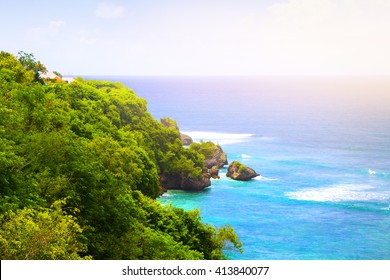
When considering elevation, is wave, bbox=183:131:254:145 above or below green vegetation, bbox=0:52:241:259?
below

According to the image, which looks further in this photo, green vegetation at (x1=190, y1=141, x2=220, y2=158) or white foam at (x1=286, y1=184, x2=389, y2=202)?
green vegetation at (x1=190, y1=141, x2=220, y2=158)

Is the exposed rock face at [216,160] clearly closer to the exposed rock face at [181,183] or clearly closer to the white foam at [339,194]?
the exposed rock face at [181,183]

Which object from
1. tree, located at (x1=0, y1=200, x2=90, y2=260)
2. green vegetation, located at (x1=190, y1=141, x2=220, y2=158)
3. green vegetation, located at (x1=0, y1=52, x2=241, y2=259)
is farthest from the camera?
green vegetation, located at (x1=190, y1=141, x2=220, y2=158)

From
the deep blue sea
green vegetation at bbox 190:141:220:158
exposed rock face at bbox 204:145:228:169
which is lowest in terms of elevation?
the deep blue sea

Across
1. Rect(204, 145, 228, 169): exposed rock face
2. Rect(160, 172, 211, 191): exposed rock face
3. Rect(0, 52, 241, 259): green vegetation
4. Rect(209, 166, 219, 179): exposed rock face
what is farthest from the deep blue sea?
Rect(0, 52, 241, 259): green vegetation

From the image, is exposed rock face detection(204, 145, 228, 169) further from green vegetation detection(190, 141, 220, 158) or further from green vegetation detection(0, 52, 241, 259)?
green vegetation detection(0, 52, 241, 259)

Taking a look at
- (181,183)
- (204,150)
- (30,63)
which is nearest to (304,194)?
(181,183)

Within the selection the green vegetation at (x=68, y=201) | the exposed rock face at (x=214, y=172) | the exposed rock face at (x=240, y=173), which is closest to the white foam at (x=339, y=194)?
the exposed rock face at (x=240, y=173)
